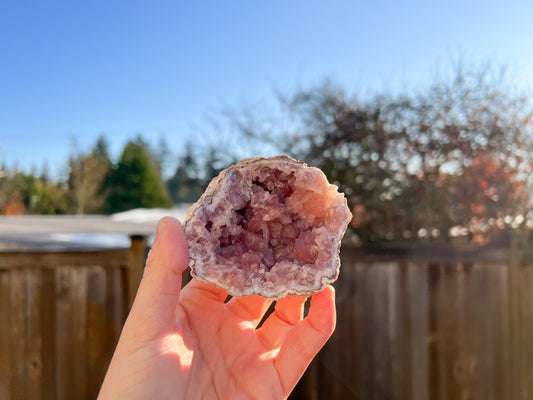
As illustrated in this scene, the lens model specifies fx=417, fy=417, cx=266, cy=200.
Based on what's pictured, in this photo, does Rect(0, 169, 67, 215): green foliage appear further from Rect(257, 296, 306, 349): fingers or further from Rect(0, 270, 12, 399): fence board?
Rect(257, 296, 306, 349): fingers

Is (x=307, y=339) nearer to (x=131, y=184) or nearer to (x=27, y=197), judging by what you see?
(x=131, y=184)

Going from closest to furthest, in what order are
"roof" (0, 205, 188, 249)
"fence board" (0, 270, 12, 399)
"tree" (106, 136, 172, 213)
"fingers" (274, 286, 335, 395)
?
"fingers" (274, 286, 335, 395)
"fence board" (0, 270, 12, 399)
"roof" (0, 205, 188, 249)
"tree" (106, 136, 172, 213)

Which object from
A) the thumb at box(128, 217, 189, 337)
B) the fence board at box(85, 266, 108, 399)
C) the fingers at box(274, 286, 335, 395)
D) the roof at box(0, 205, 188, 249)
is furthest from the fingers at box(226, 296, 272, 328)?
the fence board at box(85, 266, 108, 399)

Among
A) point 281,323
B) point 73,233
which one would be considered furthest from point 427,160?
point 73,233

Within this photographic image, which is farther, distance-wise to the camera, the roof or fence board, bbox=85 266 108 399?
the roof

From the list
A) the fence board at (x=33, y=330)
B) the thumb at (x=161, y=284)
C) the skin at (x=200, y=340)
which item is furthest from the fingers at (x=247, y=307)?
the fence board at (x=33, y=330)

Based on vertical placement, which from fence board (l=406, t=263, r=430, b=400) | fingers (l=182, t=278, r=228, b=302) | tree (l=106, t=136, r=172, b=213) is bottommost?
fence board (l=406, t=263, r=430, b=400)

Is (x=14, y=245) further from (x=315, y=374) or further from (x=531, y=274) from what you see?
(x=531, y=274)

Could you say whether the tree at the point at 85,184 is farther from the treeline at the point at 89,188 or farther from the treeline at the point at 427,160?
the treeline at the point at 427,160
